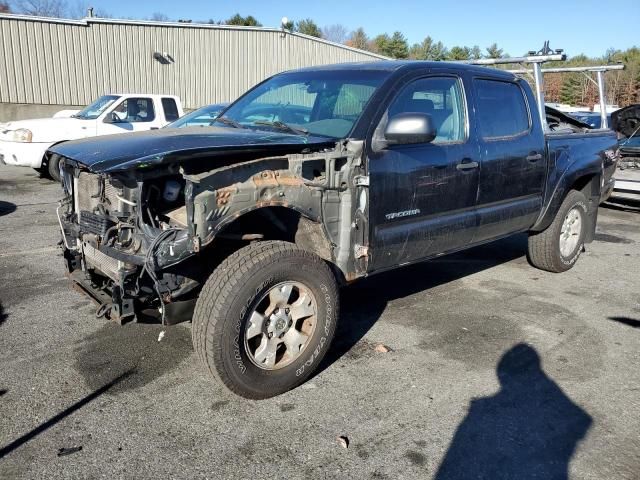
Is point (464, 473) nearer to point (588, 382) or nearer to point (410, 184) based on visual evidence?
point (588, 382)

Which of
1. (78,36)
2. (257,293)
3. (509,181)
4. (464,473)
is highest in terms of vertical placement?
(78,36)

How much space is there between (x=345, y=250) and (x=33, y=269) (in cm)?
356

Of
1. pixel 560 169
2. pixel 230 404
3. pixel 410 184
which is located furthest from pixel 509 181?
pixel 230 404

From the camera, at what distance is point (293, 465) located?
270 cm

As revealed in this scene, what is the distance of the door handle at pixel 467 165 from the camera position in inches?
161

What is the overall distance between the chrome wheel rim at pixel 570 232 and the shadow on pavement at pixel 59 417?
4.42 meters

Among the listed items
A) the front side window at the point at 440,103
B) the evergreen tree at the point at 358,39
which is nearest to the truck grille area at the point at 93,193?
the front side window at the point at 440,103

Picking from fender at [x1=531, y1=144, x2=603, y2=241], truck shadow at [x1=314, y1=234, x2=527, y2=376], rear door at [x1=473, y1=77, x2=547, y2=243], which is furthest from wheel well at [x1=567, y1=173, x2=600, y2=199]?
rear door at [x1=473, y1=77, x2=547, y2=243]

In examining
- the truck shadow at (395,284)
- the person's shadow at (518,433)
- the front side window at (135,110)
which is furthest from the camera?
the front side window at (135,110)

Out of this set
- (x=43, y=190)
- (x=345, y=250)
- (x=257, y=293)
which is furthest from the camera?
(x=43, y=190)

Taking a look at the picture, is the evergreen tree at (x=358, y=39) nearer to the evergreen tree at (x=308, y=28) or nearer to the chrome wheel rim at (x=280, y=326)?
the evergreen tree at (x=308, y=28)

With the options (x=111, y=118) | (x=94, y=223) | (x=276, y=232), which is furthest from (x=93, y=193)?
(x=111, y=118)

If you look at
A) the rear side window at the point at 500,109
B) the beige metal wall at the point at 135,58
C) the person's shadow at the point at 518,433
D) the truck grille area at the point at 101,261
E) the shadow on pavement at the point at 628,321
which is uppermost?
the beige metal wall at the point at 135,58

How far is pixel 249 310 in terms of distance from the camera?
308 centimetres
